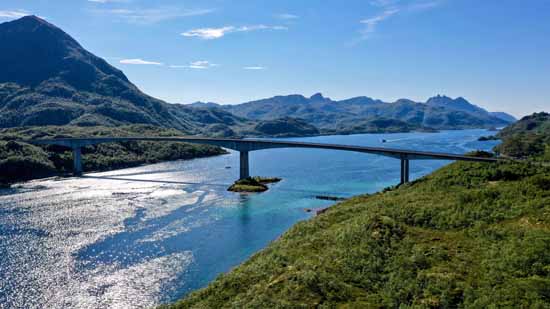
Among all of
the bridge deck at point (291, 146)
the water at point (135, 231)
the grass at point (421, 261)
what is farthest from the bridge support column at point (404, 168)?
the grass at point (421, 261)

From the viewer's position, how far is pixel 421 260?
89.1 feet

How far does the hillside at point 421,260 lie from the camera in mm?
23141

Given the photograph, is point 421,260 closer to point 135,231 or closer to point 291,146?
point 135,231

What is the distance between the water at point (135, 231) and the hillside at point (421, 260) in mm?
10051

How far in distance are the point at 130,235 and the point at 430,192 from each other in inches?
1540

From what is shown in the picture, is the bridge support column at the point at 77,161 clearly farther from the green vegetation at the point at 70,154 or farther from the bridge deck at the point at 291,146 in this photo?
the green vegetation at the point at 70,154

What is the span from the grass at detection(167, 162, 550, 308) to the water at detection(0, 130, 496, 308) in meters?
10.1

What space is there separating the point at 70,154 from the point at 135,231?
84.2m

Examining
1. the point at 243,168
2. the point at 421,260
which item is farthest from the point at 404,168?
the point at 421,260

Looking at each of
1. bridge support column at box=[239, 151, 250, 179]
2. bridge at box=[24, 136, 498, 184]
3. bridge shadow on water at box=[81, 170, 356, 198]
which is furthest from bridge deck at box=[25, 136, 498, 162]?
bridge shadow on water at box=[81, 170, 356, 198]

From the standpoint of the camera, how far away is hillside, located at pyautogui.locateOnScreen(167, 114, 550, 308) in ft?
75.9

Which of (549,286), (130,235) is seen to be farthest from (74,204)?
(549,286)

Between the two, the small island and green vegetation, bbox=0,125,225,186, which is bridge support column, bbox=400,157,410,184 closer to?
the small island

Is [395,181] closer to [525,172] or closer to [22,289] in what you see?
[525,172]
